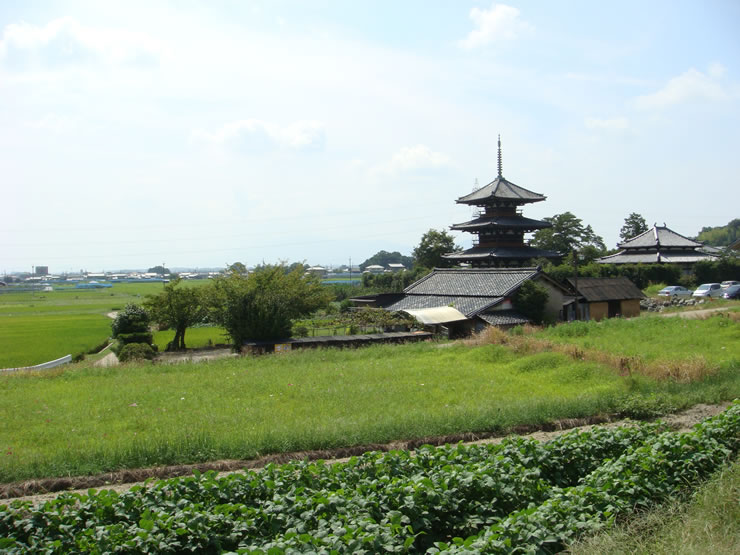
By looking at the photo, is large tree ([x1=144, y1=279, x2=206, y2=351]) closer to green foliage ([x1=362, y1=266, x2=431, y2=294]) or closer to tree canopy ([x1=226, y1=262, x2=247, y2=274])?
tree canopy ([x1=226, y1=262, x2=247, y2=274])

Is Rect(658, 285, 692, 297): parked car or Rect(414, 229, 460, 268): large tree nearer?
Rect(658, 285, 692, 297): parked car

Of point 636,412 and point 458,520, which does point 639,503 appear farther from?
point 636,412

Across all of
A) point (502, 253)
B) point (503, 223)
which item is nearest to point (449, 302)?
point (502, 253)

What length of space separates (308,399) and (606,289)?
914 inches

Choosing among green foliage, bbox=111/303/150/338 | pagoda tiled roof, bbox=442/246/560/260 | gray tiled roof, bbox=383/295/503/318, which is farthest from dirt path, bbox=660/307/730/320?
green foliage, bbox=111/303/150/338

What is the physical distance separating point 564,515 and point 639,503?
37.5 inches

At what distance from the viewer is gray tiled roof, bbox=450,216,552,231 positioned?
1438 inches

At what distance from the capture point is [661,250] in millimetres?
46656

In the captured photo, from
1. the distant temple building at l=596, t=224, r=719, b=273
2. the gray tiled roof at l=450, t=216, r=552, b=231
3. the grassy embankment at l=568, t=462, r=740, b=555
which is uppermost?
the gray tiled roof at l=450, t=216, r=552, b=231

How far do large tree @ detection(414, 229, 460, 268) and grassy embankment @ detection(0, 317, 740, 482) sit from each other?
34.5m

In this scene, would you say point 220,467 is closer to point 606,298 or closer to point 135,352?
point 135,352

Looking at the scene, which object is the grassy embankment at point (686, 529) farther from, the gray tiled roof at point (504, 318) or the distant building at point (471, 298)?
the gray tiled roof at point (504, 318)

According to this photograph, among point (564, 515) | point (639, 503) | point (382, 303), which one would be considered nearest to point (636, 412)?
point (639, 503)

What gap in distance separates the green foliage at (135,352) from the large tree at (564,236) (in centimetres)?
4275
